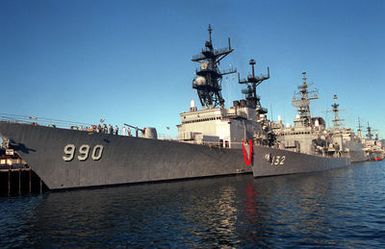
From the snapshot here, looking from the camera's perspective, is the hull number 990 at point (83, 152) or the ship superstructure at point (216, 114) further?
the ship superstructure at point (216, 114)

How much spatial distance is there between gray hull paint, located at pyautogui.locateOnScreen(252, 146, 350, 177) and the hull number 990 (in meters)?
12.4

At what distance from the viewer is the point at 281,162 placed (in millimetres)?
28000

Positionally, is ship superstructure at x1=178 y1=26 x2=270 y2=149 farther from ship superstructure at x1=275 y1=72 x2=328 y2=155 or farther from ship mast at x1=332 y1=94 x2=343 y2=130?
ship mast at x1=332 y1=94 x2=343 y2=130

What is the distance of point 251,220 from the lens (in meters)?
11.7

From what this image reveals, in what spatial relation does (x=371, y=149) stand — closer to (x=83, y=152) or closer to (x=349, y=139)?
(x=349, y=139)

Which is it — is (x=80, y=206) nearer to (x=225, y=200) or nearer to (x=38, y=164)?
(x=38, y=164)

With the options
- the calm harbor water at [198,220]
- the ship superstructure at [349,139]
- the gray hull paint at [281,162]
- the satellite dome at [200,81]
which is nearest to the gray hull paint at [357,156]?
the ship superstructure at [349,139]

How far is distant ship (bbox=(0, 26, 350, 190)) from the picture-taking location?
1861 centimetres

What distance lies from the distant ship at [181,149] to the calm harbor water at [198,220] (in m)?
2.23

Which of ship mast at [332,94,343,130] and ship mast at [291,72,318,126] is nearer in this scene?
ship mast at [291,72,318,126]

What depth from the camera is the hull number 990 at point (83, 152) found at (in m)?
19.2

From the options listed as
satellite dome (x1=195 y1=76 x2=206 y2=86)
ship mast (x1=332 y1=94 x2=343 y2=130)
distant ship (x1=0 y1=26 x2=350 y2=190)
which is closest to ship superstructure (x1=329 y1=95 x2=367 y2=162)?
ship mast (x1=332 y1=94 x2=343 y2=130)

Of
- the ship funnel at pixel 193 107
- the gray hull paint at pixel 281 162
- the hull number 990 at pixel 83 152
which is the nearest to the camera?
the hull number 990 at pixel 83 152

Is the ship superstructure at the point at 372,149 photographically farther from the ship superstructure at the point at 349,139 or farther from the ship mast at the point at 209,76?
the ship mast at the point at 209,76
